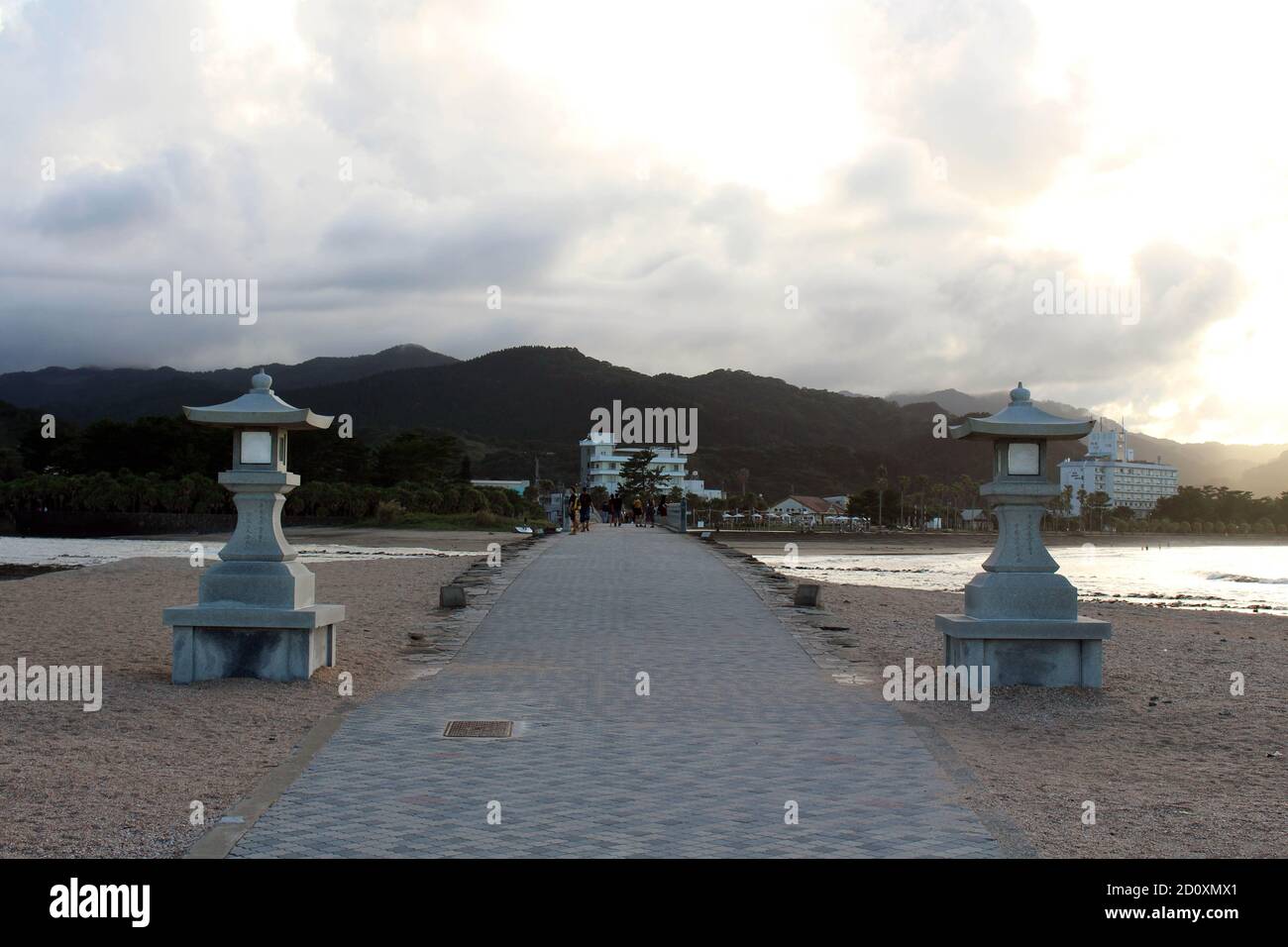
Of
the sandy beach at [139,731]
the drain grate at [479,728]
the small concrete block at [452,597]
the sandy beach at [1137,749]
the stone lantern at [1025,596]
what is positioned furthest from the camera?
the small concrete block at [452,597]

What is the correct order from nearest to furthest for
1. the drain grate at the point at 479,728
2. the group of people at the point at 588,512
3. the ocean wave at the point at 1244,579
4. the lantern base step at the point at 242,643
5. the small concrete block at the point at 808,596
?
the drain grate at the point at 479,728, the lantern base step at the point at 242,643, the small concrete block at the point at 808,596, the ocean wave at the point at 1244,579, the group of people at the point at 588,512

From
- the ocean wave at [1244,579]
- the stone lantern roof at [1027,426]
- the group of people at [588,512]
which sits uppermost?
the stone lantern roof at [1027,426]

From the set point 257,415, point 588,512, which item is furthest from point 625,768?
point 588,512

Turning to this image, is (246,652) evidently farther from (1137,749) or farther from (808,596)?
(808,596)

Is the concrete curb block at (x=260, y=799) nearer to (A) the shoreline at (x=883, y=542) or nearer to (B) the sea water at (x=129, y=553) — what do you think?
(B) the sea water at (x=129, y=553)

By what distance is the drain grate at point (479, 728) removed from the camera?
7238mm

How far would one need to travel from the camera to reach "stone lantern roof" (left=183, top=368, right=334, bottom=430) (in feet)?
29.7

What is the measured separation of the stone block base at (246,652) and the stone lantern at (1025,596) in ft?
16.9

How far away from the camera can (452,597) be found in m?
14.9

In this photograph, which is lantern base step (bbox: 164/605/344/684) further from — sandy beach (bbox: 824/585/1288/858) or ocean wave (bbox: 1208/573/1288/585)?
A: ocean wave (bbox: 1208/573/1288/585)

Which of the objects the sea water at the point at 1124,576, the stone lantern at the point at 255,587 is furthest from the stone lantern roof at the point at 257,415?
the sea water at the point at 1124,576

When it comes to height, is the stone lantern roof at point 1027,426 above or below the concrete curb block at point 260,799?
above

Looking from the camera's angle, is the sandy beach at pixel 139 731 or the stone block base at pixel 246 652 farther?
the stone block base at pixel 246 652

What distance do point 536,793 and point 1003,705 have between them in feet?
14.0
